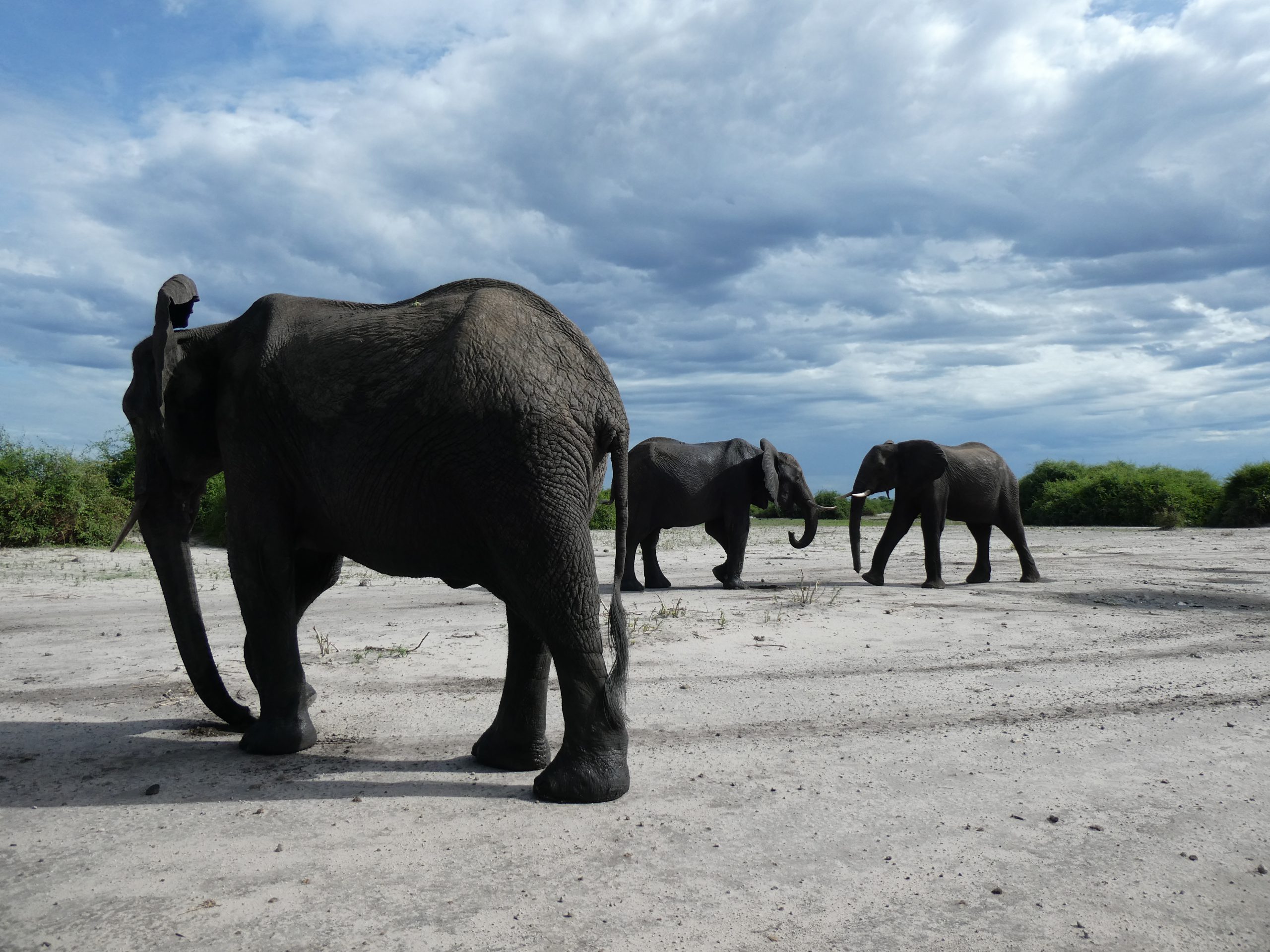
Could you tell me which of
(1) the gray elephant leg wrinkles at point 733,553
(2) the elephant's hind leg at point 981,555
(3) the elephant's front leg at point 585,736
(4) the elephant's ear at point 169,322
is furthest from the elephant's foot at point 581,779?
(2) the elephant's hind leg at point 981,555

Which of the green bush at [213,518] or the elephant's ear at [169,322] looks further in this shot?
the green bush at [213,518]

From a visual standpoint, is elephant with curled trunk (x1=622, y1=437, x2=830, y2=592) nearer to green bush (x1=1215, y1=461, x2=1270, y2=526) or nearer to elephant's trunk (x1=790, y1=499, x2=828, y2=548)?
elephant's trunk (x1=790, y1=499, x2=828, y2=548)

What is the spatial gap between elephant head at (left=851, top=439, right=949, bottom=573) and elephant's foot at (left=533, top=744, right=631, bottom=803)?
439 inches

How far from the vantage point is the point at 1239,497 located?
1304 inches

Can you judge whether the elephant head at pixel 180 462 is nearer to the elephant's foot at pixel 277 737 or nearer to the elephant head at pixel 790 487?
the elephant's foot at pixel 277 737

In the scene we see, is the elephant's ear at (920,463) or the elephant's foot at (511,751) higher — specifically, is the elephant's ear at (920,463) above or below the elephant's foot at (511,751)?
above

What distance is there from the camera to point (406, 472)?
466 centimetres

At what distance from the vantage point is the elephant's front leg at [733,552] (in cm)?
1421

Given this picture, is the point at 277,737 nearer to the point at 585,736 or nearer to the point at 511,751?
the point at 511,751

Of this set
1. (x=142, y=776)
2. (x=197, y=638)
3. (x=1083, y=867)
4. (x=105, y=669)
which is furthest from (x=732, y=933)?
(x=105, y=669)

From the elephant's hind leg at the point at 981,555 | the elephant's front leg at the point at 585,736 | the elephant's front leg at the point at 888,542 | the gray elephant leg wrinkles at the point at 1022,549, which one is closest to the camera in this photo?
the elephant's front leg at the point at 585,736

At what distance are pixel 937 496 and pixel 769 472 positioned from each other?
2.70 meters

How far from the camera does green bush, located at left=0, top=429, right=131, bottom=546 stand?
2011cm

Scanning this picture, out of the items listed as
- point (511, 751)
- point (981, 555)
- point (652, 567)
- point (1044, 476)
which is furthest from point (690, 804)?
point (1044, 476)
